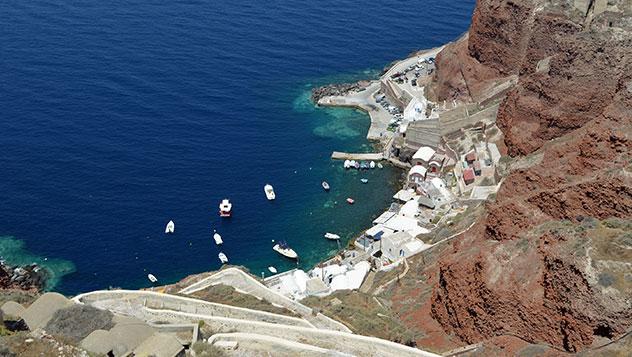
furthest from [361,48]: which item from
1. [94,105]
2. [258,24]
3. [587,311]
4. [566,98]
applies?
[587,311]

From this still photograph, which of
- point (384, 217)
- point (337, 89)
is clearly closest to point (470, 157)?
point (384, 217)

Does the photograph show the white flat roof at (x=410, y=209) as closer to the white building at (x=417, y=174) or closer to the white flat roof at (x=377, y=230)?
the white flat roof at (x=377, y=230)

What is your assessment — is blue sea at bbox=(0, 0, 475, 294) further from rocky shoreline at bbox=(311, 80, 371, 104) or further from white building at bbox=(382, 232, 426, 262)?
white building at bbox=(382, 232, 426, 262)

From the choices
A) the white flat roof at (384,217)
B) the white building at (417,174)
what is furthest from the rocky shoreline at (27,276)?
the white building at (417,174)

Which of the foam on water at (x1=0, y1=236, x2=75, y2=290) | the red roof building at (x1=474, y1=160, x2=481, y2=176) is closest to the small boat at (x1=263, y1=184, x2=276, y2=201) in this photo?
the foam on water at (x1=0, y1=236, x2=75, y2=290)

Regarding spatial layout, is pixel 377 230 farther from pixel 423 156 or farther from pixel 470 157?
pixel 423 156

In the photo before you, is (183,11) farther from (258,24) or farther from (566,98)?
(566,98)
